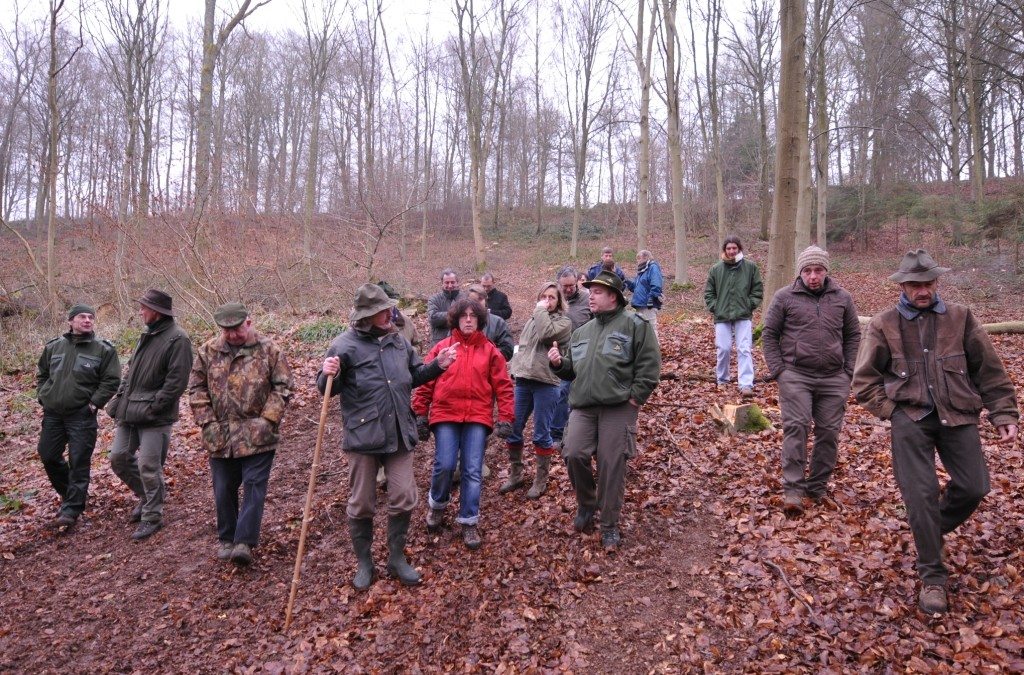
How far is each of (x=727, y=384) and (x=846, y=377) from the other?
Answer: 320 centimetres

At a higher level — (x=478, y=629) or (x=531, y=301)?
(x=531, y=301)

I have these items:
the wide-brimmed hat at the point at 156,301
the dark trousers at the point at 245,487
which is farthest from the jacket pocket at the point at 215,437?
the wide-brimmed hat at the point at 156,301

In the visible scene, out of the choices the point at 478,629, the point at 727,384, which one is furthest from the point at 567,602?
the point at 727,384

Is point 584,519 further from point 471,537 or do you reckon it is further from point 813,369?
point 813,369

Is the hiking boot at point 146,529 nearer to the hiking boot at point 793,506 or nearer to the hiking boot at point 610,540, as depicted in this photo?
the hiking boot at point 610,540

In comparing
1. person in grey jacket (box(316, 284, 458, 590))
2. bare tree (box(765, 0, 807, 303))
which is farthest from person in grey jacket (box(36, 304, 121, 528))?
bare tree (box(765, 0, 807, 303))

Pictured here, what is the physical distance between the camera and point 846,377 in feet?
16.5

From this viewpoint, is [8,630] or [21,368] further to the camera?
[21,368]

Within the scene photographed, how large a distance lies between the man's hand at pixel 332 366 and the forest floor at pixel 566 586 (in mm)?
1706

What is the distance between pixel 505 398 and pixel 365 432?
4.14ft

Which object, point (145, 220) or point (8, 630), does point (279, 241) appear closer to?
point (145, 220)

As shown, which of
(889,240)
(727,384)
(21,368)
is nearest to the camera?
(727,384)

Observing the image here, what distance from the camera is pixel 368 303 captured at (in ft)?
15.0

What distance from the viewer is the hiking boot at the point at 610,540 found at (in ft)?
16.0
